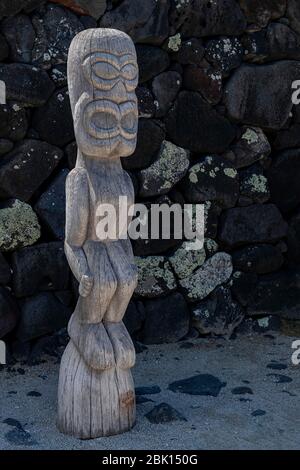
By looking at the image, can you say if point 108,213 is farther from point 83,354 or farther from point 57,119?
point 57,119

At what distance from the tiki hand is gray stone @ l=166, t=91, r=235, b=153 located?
69.6 inches

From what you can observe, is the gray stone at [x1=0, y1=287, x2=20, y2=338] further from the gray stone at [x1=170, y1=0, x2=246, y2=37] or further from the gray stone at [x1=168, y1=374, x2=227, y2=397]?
the gray stone at [x1=170, y1=0, x2=246, y2=37]

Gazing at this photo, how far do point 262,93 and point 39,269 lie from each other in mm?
1906

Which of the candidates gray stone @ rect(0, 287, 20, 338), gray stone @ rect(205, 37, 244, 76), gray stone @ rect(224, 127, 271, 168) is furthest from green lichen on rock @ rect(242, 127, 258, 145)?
gray stone @ rect(0, 287, 20, 338)

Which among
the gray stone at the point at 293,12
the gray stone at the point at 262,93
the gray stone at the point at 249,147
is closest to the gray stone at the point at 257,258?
the gray stone at the point at 249,147

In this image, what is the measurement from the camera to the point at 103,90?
3451mm

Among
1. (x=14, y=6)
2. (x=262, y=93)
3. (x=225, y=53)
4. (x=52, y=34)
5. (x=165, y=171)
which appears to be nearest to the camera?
(x=14, y=6)

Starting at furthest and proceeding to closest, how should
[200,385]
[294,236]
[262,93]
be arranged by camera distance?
1. [294,236]
2. [262,93]
3. [200,385]

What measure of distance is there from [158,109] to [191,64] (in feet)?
1.28

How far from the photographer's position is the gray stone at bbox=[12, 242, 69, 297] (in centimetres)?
459

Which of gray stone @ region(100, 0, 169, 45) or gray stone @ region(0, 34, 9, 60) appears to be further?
gray stone @ region(100, 0, 169, 45)

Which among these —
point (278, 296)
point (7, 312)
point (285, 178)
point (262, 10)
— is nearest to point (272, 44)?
point (262, 10)

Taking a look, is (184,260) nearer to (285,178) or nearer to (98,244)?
(285,178)
